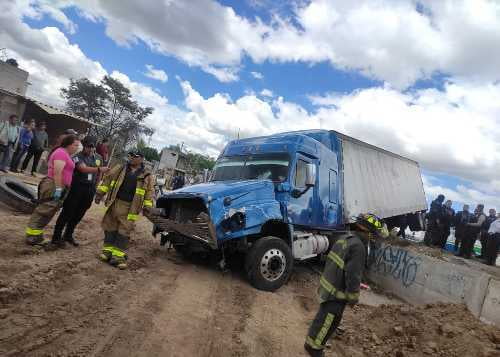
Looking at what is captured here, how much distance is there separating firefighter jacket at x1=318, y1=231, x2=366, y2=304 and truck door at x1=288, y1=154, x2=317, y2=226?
112 inches

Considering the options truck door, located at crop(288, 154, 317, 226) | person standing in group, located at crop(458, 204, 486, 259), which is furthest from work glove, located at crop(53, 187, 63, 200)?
person standing in group, located at crop(458, 204, 486, 259)

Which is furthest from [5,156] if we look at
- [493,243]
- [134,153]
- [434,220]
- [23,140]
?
[493,243]

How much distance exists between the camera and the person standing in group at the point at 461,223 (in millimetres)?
11336

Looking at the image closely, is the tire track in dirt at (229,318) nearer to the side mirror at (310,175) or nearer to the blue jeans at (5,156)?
the side mirror at (310,175)

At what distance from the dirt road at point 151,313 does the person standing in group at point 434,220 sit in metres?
6.91

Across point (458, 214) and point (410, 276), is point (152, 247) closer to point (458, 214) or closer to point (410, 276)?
point (410, 276)

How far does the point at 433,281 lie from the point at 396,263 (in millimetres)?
1075

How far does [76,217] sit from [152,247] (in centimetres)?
194

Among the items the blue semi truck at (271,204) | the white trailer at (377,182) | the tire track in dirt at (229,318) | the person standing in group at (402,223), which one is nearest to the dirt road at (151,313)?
the tire track in dirt at (229,318)

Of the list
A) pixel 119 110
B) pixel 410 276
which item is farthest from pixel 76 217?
pixel 119 110

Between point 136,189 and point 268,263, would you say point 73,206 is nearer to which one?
point 136,189

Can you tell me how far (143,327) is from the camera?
3561mm

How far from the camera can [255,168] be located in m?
6.85

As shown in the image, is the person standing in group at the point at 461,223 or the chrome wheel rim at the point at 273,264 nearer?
the chrome wheel rim at the point at 273,264
